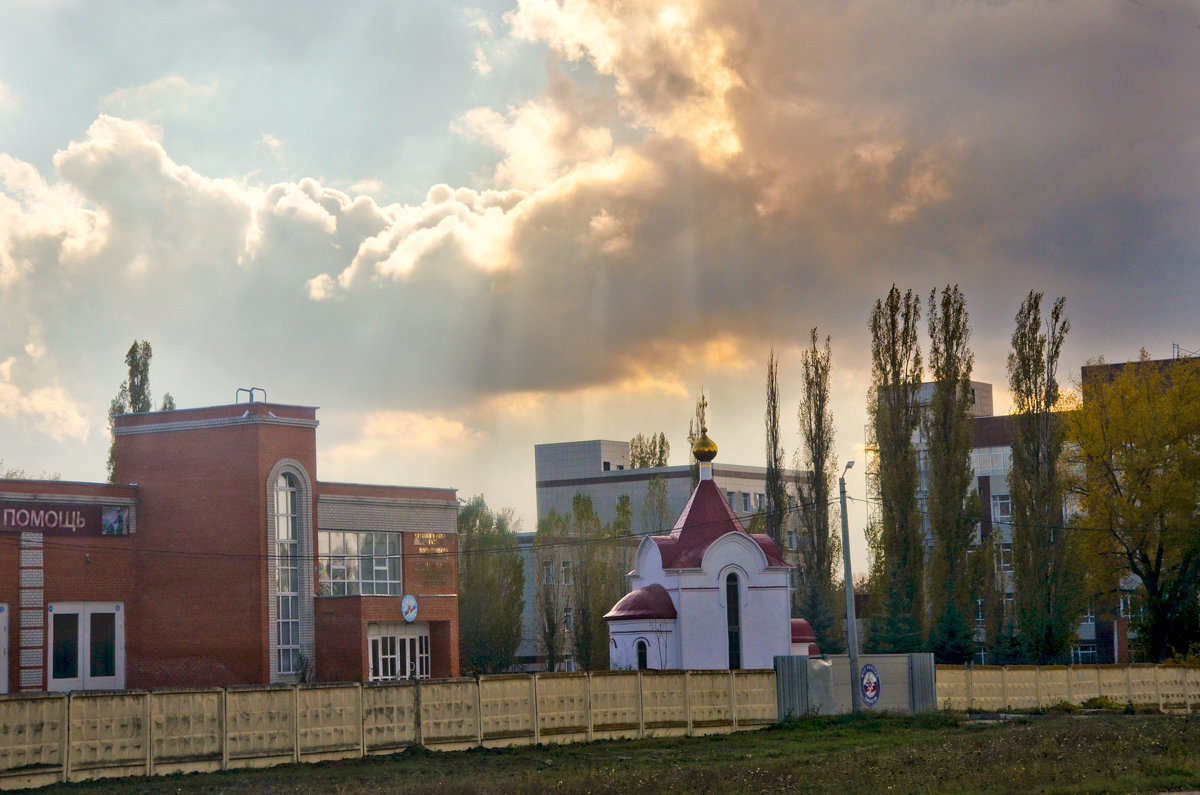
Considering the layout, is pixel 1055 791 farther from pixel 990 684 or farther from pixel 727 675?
pixel 990 684

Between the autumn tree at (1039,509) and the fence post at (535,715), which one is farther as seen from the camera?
the autumn tree at (1039,509)

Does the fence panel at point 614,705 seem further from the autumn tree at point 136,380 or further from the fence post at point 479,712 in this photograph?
the autumn tree at point 136,380

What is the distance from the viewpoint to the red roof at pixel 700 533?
46000 mm

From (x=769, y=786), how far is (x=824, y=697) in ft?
51.1

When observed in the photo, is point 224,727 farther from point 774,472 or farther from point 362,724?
point 774,472

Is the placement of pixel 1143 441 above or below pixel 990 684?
above

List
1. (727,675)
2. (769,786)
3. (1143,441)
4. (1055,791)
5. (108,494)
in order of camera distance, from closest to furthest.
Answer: (1055,791), (769,786), (727,675), (108,494), (1143,441)

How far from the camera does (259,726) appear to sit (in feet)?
83.8

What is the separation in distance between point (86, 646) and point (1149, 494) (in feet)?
132

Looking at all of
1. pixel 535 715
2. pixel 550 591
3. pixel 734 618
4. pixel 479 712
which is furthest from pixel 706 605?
pixel 550 591

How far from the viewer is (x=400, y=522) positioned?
1977 inches

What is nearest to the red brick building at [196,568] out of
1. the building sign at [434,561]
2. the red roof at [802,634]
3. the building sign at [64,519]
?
the building sign at [64,519]

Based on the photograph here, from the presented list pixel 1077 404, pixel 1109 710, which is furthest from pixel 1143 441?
pixel 1109 710

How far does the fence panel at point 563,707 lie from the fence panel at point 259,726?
6.01 m
